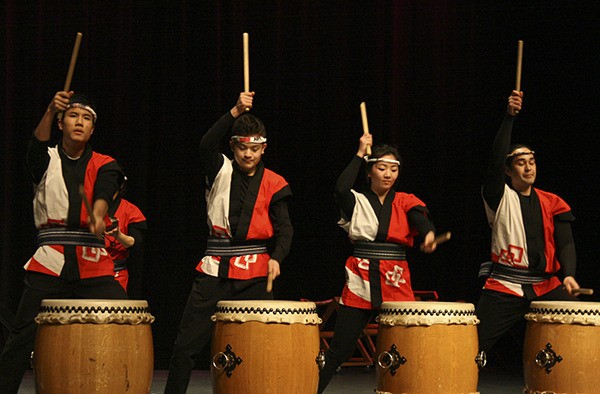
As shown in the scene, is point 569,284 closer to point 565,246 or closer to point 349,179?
point 565,246

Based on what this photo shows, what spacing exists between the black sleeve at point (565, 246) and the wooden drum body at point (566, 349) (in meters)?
0.49

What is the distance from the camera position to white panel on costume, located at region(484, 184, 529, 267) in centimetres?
386

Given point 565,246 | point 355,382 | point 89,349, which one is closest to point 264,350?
point 89,349

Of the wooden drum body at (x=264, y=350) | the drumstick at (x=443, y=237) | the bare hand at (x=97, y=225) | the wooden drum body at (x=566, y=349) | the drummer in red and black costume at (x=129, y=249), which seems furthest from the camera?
the drummer in red and black costume at (x=129, y=249)

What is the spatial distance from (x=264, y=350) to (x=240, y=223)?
0.72 meters

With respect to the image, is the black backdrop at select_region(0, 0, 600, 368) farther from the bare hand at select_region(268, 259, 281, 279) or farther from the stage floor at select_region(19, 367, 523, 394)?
the bare hand at select_region(268, 259, 281, 279)

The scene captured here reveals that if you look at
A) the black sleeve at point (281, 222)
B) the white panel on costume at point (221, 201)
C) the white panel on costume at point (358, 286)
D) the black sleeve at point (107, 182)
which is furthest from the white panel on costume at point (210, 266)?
the white panel on costume at point (358, 286)

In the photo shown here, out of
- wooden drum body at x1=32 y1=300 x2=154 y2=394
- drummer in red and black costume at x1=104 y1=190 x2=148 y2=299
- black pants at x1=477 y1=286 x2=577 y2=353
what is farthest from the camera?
drummer in red and black costume at x1=104 y1=190 x2=148 y2=299

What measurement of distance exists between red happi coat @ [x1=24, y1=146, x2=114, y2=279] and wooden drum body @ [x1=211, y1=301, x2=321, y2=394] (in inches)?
21.6

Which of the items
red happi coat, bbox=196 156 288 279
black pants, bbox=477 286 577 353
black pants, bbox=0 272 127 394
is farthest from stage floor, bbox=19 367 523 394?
black pants, bbox=0 272 127 394

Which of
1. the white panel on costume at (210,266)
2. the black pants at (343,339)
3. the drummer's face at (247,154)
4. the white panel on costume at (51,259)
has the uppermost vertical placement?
the drummer's face at (247,154)

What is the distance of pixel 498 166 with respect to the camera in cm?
383

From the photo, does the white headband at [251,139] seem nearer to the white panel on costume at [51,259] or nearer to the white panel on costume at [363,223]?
the white panel on costume at [363,223]

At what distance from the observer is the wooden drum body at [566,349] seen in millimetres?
3285
